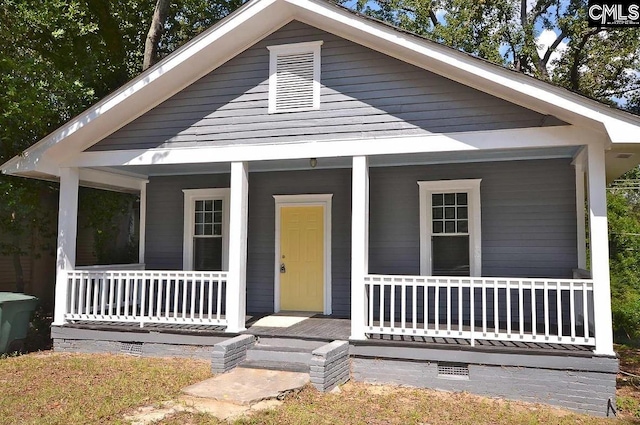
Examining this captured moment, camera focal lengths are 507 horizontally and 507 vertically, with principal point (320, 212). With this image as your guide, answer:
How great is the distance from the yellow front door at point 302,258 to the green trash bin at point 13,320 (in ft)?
14.6

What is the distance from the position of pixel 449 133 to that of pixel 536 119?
1.16 metres

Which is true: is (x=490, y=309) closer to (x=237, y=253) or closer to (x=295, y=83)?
(x=237, y=253)

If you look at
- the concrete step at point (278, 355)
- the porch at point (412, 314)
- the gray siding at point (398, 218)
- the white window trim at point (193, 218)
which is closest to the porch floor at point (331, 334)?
the porch at point (412, 314)

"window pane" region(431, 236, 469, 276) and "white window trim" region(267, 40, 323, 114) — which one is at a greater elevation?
"white window trim" region(267, 40, 323, 114)

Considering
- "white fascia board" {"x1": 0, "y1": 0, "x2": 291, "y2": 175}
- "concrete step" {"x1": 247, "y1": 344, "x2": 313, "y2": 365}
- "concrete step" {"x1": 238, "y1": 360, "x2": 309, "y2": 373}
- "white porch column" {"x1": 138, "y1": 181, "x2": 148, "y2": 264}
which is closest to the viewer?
"concrete step" {"x1": 238, "y1": 360, "x2": 309, "y2": 373}

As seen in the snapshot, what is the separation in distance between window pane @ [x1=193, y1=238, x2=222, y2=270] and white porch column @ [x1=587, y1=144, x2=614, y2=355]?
682 cm

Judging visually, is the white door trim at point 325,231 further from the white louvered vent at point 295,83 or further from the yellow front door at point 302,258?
the white louvered vent at point 295,83

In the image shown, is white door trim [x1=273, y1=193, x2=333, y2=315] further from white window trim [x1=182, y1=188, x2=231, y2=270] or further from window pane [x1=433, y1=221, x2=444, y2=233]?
window pane [x1=433, y1=221, x2=444, y2=233]

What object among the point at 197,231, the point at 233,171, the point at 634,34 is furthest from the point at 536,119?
the point at 634,34

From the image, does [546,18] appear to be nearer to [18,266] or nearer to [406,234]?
[406,234]

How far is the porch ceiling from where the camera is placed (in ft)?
25.7

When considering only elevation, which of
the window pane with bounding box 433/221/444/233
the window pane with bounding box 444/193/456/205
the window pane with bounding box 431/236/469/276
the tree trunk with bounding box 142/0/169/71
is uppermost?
the tree trunk with bounding box 142/0/169/71

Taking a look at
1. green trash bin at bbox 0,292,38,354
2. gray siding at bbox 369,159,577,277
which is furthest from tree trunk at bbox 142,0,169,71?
gray siding at bbox 369,159,577,277

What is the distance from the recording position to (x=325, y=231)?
9.66 m
